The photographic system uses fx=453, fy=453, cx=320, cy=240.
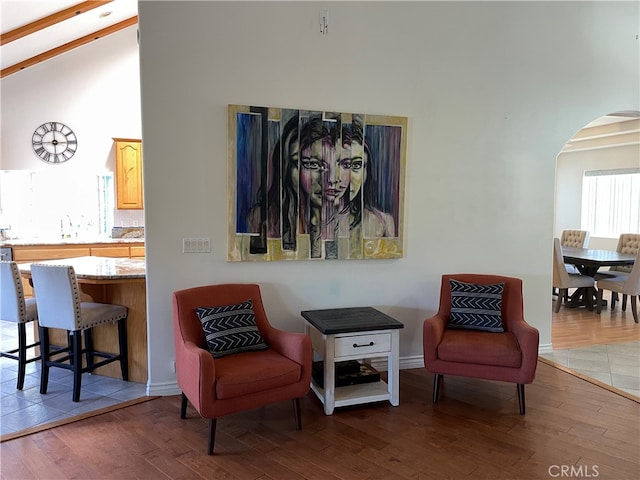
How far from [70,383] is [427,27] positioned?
13.4 feet

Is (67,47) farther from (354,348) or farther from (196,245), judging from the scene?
(354,348)

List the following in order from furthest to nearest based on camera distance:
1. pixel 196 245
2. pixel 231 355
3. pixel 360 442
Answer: pixel 196 245
pixel 231 355
pixel 360 442

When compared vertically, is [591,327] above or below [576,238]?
below

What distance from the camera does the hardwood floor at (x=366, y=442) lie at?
2428 millimetres

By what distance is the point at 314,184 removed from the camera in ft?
11.7

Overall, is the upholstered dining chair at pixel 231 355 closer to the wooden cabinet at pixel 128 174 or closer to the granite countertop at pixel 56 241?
the granite countertop at pixel 56 241

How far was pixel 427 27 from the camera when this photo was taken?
149 inches

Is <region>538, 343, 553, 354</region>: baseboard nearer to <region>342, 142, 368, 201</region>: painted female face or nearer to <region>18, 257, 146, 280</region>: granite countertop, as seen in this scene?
<region>342, 142, 368, 201</region>: painted female face

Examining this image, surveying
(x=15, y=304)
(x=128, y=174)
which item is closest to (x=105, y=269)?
(x=15, y=304)

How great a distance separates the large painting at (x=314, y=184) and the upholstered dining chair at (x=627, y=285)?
3.57 meters

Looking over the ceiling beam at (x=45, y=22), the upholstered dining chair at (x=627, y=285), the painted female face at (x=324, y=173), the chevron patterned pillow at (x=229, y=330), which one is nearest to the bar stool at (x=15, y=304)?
the chevron patterned pillow at (x=229, y=330)

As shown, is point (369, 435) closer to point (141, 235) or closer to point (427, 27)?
point (427, 27)

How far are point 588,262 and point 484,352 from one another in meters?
3.44

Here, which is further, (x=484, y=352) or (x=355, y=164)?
(x=355, y=164)
